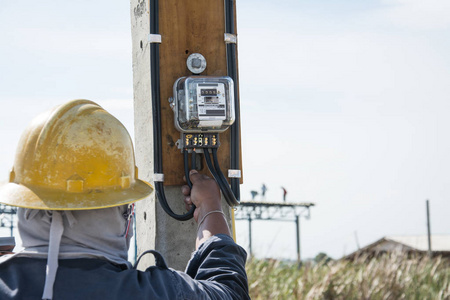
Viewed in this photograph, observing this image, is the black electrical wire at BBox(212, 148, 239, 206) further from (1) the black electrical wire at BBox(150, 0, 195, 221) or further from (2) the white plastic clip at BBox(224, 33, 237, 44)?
(2) the white plastic clip at BBox(224, 33, 237, 44)

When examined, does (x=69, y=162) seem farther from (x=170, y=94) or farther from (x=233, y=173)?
(x=233, y=173)

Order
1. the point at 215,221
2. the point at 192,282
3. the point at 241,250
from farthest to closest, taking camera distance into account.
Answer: the point at 215,221 → the point at 241,250 → the point at 192,282

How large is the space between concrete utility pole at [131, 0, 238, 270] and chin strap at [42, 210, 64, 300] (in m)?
1.20

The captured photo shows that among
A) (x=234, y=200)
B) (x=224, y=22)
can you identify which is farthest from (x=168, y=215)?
(x=224, y=22)

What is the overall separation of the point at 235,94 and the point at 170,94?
1.29 ft

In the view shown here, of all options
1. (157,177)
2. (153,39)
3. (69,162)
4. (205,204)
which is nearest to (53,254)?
(69,162)

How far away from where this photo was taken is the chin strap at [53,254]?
1.85m

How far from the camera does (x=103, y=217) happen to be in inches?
83.7

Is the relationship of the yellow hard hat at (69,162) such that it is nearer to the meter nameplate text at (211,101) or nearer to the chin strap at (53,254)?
the chin strap at (53,254)

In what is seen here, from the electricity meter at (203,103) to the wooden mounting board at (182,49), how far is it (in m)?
0.08

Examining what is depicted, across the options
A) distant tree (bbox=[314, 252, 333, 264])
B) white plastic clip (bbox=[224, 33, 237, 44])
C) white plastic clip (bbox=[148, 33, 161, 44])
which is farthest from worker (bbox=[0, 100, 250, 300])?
distant tree (bbox=[314, 252, 333, 264])

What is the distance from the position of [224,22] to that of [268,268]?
5.72m

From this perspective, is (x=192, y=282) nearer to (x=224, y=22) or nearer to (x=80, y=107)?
(x=80, y=107)

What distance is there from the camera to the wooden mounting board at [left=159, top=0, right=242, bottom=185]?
126 inches
